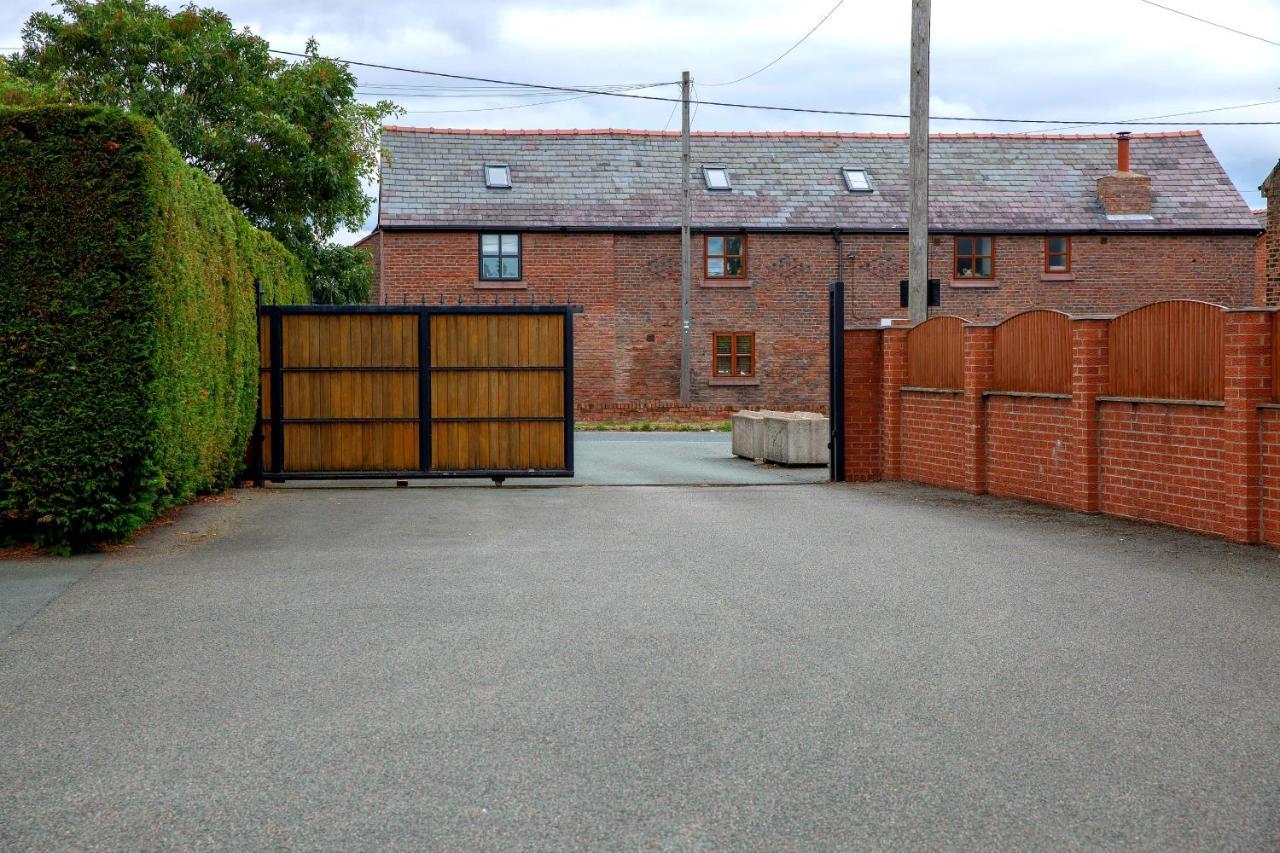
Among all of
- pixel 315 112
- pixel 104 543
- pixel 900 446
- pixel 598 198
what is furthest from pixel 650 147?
pixel 104 543

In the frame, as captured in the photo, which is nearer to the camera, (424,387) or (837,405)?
(424,387)

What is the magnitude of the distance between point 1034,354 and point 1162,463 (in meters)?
2.50

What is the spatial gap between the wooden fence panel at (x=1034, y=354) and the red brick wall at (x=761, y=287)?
21157 millimetres

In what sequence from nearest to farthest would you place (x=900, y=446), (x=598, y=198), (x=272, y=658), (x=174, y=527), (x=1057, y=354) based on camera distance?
(x=272, y=658)
(x=174, y=527)
(x=1057, y=354)
(x=900, y=446)
(x=598, y=198)

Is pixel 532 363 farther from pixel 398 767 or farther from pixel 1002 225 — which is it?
pixel 1002 225

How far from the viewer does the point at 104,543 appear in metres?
10.5

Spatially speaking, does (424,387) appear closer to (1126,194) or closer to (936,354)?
(936,354)

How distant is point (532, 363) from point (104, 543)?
Result: 6709mm

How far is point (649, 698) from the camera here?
5.76 metres

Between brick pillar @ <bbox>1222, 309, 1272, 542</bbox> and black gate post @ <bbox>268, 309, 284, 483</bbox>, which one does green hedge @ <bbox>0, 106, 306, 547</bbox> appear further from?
brick pillar @ <bbox>1222, 309, 1272, 542</bbox>

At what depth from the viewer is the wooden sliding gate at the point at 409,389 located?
16.1 m

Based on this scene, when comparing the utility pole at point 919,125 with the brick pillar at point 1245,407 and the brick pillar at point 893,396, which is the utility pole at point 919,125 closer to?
the brick pillar at point 893,396

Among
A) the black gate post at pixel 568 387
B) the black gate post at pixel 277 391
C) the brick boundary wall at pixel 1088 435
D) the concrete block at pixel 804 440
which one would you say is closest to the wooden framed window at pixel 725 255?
the concrete block at pixel 804 440

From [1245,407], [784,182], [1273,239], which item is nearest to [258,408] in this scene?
[1245,407]
